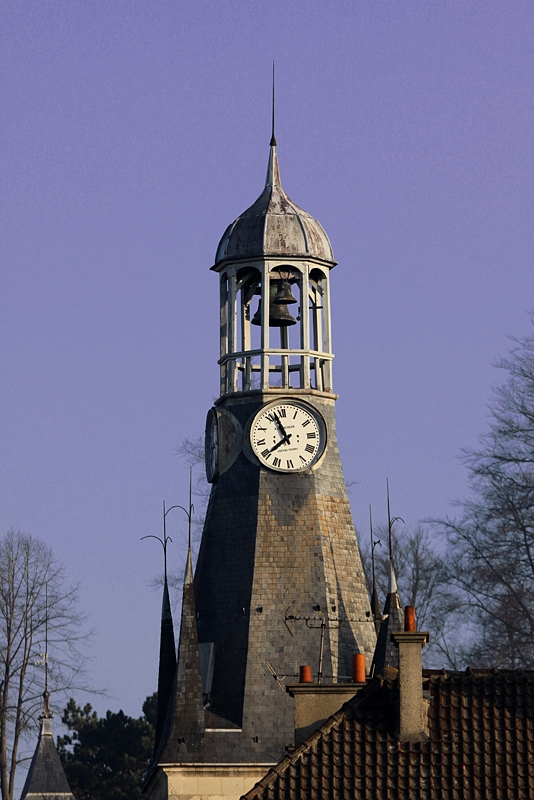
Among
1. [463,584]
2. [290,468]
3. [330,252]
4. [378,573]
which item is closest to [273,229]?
[330,252]

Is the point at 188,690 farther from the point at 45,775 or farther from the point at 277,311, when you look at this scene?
the point at 45,775

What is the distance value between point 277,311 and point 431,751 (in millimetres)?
19687

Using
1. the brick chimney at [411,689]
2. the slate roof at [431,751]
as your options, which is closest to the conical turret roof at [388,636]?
the slate roof at [431,751]

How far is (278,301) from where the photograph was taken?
47531 millimetres

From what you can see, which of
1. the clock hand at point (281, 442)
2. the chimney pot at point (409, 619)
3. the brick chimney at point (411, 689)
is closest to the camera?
the brick chimney at point (411, 689)

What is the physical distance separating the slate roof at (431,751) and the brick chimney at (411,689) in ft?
0.50

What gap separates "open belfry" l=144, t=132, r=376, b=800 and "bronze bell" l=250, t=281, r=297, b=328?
0.04 m

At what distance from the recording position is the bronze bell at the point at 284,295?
47500 millimetres

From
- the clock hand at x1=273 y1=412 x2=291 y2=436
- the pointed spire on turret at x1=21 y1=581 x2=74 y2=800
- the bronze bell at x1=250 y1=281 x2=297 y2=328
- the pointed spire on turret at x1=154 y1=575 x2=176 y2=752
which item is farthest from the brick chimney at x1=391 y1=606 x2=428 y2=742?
the pointed spire on turret at x1=21 y1=581 x2=74 y2=800

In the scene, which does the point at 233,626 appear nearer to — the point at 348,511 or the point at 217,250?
the point at 348,511

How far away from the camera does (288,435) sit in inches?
1836

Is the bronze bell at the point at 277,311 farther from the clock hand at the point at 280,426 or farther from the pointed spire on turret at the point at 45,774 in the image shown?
the pointed spire on turret at the point at 45,774

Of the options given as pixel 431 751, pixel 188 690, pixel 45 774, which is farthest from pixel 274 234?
pixel 431 751

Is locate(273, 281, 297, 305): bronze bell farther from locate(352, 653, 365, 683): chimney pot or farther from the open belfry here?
locate(352, 653, 365, 683): chimney pot
